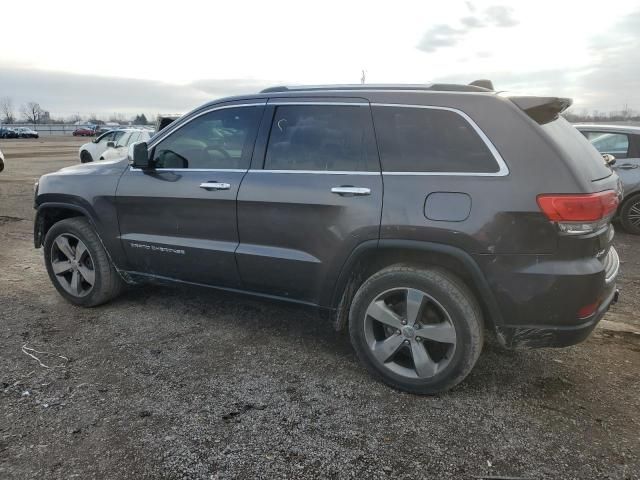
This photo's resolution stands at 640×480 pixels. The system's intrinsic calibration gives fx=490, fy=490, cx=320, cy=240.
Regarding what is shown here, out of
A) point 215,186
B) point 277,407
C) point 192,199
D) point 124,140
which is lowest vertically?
point 277,407

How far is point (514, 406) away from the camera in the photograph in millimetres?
2904

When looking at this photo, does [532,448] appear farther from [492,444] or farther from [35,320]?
[35,320]

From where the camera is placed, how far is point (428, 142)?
9.62 ft

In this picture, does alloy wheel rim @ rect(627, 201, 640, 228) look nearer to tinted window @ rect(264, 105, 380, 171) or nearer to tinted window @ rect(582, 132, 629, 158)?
tinted window @ rect(582, 132, 629, 158)

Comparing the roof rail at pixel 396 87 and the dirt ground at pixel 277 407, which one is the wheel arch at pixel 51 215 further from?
the roof rail at pixel 396 87

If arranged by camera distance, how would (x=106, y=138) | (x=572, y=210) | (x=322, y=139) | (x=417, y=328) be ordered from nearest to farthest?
(x=572, y=210) < (x=417, y=328) < (x=322, y=139) < (x=106, y=138)

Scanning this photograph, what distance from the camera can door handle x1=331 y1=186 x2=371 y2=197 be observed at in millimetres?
2996

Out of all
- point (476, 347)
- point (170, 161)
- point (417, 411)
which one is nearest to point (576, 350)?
point (476, 347)

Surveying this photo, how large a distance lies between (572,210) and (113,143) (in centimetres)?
1727

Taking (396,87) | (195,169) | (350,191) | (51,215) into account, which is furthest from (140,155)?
(396,87)

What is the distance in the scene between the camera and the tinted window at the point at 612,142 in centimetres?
761

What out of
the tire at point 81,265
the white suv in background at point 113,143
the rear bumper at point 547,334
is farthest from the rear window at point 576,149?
the white suv in background at point 113,143

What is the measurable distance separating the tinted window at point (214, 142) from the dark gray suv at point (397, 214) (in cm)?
1

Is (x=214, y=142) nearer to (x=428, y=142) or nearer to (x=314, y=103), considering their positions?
(x=314, y=103)
